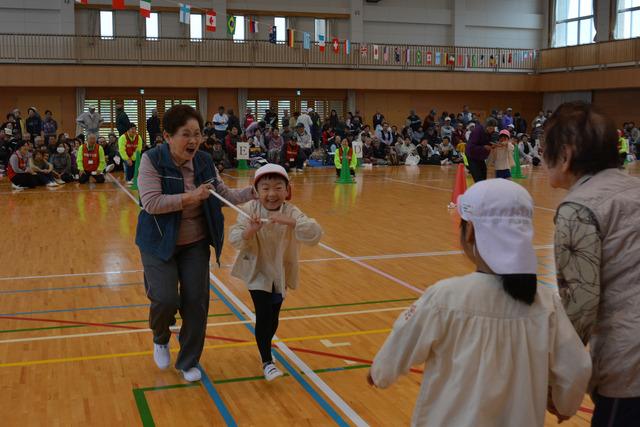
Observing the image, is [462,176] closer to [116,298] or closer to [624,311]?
[116,298]

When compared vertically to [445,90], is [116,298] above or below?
below

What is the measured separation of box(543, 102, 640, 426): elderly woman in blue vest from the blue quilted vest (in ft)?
9.30

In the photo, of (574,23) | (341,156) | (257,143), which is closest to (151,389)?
(341,156)

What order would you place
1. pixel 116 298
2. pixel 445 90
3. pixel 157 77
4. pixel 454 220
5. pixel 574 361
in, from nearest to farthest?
1. pixel 574 361
2. pixel 116 298
3. pixel 454 220
4. pixel 157 77
5. pixel 445 90

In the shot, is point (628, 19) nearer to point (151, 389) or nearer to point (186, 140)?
point (186, 140)

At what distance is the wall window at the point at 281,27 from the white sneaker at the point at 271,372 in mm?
29577

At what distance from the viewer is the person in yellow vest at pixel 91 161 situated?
67.4 ft

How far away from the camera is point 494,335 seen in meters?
2.40

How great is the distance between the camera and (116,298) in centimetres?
784

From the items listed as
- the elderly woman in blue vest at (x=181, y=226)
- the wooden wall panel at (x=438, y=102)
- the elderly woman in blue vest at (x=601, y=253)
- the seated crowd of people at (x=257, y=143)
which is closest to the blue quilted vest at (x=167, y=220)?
the elderly woman in blue vest at (x=181, y=226)

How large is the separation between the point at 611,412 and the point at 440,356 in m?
0.63

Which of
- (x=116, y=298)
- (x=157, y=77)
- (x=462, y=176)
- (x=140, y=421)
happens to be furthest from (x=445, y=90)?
(x=140, y=421)

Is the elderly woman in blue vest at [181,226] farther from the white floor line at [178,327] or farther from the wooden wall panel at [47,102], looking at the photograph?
the wooden wall panel at [47,102]

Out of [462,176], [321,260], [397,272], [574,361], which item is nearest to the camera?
[574,361]
